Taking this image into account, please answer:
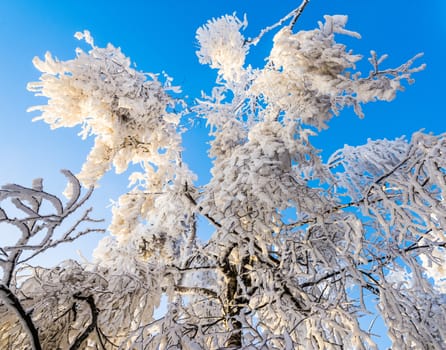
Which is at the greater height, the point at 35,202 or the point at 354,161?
the point at 354,161

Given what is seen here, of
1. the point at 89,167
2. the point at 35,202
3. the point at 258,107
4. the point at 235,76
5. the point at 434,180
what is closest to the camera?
the point at 35,202

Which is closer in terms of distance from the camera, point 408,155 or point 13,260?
point 13,260

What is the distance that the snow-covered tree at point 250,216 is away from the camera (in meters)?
2.44

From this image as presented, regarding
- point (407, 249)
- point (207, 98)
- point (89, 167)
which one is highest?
point (207, 98)

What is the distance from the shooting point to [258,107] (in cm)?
525

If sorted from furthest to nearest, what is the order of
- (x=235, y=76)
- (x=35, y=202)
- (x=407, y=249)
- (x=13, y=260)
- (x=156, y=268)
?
1. (x=235, y=76)
2. (x=156, y=268)
3. (x=407, y=249)
4. (x=13, y=260)
5. (x=35, y=202)

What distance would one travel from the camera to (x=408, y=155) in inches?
106

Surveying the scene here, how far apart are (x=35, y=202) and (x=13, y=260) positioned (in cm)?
33

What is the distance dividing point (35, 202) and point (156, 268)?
2351 millimetres

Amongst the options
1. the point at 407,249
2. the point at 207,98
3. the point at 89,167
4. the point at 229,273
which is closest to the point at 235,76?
the point at 207,98

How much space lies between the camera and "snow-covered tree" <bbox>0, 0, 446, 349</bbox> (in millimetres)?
2441

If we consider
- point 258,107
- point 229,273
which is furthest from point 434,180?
point 258,107

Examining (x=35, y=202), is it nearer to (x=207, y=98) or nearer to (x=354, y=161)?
(x=354, y=161)

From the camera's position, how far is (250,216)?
326cm
